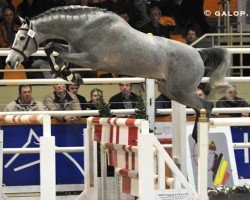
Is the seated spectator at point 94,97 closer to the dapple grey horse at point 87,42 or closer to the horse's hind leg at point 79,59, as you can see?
the dapple grey horse at point 87,42

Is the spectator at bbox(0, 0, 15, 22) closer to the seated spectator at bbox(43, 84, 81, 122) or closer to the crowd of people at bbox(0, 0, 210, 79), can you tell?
the crowd of people at bbox(0, 0, 210, 79)

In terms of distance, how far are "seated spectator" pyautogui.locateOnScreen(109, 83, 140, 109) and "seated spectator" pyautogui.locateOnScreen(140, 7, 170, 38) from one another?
4091 mm

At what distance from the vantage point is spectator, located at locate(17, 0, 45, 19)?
13.6 metres

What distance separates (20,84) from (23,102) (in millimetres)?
231

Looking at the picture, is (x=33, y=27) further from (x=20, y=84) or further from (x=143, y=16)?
(x=143, y=16)

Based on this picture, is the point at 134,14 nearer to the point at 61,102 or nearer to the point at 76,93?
the point at 76,93

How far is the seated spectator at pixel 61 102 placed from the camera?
920 centimetres

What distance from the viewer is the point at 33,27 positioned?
767cm

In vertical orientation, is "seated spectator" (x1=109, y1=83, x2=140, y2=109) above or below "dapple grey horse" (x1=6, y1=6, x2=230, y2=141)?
below

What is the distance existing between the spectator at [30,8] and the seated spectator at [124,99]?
4.55m

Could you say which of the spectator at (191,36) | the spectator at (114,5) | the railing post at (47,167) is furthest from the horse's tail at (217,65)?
the spectator at (114,5)

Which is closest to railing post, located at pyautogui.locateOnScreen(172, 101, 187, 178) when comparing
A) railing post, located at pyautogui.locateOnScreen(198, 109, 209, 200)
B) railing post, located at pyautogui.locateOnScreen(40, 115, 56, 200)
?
railing post, located at pyautogui.locateOnScreen(198, 109, 209, 200)

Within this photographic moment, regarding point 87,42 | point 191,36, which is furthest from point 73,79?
point 191,36

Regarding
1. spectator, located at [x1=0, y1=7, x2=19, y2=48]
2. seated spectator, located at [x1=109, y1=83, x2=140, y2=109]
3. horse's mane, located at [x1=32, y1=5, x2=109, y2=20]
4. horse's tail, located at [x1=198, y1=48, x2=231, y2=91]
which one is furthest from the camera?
spectator, located at [x1=0, y1=7, x2=19, y2=48]
